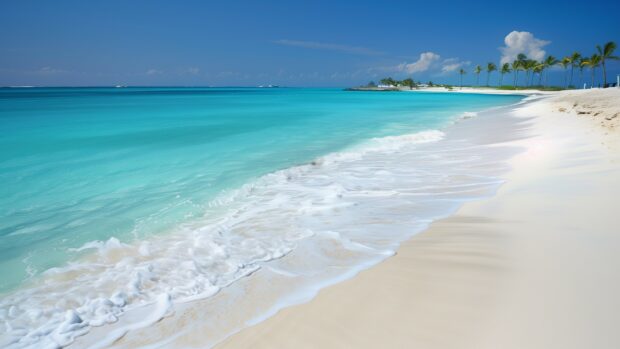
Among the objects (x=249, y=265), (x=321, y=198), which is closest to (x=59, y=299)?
(x=249, y=265)

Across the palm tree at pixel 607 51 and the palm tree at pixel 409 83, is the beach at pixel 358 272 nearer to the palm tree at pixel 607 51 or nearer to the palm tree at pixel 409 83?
the palm tree at pixel 607 51

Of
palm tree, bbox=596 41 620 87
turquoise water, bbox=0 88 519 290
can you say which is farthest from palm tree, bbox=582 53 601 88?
turquoise water, bbox=0 88 519 290

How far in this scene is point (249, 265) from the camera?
13.5 feet

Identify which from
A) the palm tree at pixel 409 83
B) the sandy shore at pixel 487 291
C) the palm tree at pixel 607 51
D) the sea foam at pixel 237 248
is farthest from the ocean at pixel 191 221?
the palm tree at pixel 409 83

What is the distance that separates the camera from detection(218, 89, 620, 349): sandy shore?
2.53 metres

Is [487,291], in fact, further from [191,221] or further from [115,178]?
[115,178]

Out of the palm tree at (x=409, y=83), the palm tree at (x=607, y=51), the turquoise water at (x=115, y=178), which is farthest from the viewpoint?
the palm tree at (x=409, y=83)

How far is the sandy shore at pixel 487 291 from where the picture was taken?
253 centimetres

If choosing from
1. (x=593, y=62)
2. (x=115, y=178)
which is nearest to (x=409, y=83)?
(x=593, y=62)

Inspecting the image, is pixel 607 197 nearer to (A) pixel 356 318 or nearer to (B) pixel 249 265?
(A) pixel 356 318

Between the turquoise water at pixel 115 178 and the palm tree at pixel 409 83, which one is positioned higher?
Answer: the palm tree at pixel 409 83

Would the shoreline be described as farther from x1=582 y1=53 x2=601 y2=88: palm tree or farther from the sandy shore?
x1=582 y1=53 x2=601 y2=88: palm tree

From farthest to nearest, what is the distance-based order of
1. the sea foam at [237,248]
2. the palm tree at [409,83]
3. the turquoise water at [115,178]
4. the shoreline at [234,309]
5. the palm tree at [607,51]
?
the palm tree at [409,83], the palm tree at [607,51], the turquoise water at [115,178], the sea foam at [237,248], the shoreline at [234,309]

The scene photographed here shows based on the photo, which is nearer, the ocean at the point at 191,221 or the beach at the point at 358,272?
the beach at the point at 358,272
